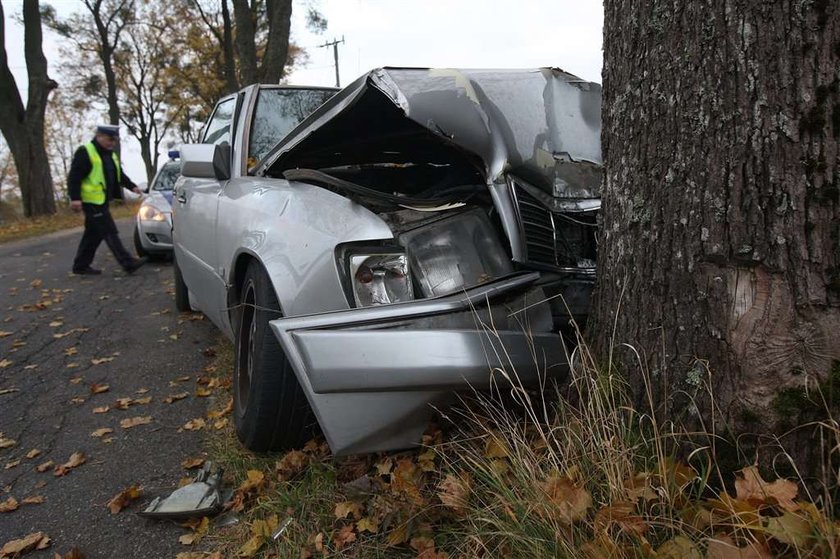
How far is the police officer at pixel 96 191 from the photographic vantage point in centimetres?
761

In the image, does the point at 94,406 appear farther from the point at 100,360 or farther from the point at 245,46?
the point at 245,46

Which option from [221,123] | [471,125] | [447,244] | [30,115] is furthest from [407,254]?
[30,115]

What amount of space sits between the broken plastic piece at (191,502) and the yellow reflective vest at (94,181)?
625 centimetres

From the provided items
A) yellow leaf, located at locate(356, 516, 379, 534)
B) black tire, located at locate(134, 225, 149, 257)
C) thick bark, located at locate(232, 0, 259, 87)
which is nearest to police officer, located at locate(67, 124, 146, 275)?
black tire, located at locate(134, 225, 149, 257)

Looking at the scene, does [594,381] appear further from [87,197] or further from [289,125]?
[87,197]

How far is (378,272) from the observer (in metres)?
2.30

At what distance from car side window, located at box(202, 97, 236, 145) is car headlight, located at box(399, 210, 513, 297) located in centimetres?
235

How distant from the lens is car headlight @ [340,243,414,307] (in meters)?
2.26

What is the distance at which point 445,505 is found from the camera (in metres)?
1.97

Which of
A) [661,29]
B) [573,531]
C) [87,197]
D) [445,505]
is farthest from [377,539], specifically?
[87,197]

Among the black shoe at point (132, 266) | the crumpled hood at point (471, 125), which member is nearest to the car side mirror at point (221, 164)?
the crumpled hood at point (471, 125)

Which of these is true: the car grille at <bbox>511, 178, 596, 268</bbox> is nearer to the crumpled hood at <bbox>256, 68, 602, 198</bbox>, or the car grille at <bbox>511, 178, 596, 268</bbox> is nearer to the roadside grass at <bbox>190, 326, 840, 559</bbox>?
the crumpled hood at <bbox>256, 68, 602, 198</bbox>

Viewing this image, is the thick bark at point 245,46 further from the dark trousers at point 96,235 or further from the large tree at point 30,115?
the large tree at point 30,115

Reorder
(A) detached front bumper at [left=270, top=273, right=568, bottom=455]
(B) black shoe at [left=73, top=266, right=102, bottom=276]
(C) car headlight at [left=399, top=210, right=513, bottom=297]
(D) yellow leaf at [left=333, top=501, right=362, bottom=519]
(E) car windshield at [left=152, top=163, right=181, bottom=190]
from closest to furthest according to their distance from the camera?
(A) detached front bumper at [left=270, top=273, right=568, bottom=455], (D) yellow leaf at [left=333, top=501, right=362, bottom=519], (C) car headlight at [left=399, top=210, right=513, bottom=297], (B) black shoe at [left=73, top=266, right=102, bottom=276], (E) car windshield at [left=152, top=163, right=181, bottom=190]
